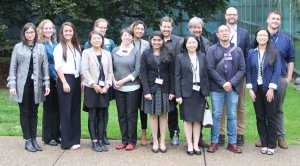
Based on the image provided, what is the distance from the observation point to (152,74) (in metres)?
6.95

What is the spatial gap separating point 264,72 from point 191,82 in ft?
3.45

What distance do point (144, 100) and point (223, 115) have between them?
1.29 meters

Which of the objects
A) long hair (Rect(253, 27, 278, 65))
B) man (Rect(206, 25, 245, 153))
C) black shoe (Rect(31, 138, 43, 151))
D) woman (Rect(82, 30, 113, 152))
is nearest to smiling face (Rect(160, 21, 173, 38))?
man (Rect(206, 25, 245, 153))

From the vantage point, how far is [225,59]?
6887mm

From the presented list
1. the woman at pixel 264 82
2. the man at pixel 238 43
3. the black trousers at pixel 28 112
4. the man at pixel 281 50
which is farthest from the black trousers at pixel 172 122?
the black trousers at pixel 28 112

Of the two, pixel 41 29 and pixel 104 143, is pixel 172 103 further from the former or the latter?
pixel 41 29

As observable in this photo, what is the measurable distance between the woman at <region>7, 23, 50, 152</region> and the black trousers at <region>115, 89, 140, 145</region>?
1079mm

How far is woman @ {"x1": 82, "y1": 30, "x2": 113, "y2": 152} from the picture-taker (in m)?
6.96

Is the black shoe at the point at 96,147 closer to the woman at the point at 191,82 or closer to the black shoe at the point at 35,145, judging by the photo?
the black shoe at the point at 35,145

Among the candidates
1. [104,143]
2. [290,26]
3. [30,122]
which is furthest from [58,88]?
[290,26]

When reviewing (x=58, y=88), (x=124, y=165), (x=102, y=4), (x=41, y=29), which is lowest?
(x=124, y=165)

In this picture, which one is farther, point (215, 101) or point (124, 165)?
point (215, 101)

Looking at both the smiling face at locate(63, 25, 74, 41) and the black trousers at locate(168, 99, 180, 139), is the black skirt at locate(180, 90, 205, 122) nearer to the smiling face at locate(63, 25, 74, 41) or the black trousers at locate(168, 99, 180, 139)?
the black trousers at locate(168, 99, 180, 139)

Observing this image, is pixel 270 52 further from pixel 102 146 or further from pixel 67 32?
pixel 67 32
